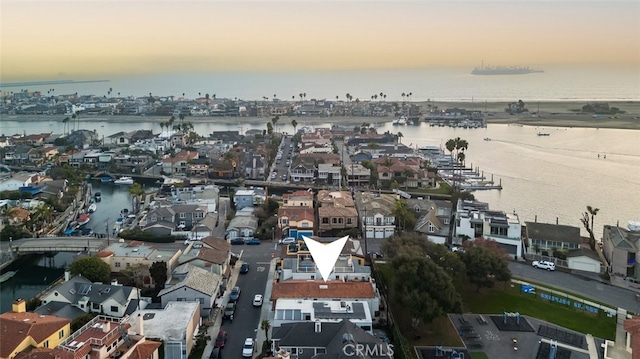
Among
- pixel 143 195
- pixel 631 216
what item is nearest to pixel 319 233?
pixel 143 195

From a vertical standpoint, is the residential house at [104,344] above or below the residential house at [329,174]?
below

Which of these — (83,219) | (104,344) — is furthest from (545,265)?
(83,219)

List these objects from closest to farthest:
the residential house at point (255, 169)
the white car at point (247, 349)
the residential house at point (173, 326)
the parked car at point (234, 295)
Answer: the residential house at point (173, 326) < the white car at point (247, 349) < the parked car at point (234, 295) < the residential house at point (255, 169)

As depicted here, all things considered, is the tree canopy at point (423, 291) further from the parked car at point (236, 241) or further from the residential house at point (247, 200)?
the residential house at point (247, 200)

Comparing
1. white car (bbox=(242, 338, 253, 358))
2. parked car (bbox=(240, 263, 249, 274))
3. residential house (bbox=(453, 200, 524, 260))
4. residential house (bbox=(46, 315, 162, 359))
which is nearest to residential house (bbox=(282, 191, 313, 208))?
parked car (bbox=(240, 263, 249, 274))

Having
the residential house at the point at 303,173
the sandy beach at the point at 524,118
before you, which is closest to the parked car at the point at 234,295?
the residential house at the point at 303,173

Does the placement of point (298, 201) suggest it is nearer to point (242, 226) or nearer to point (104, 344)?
point (242, 226)
